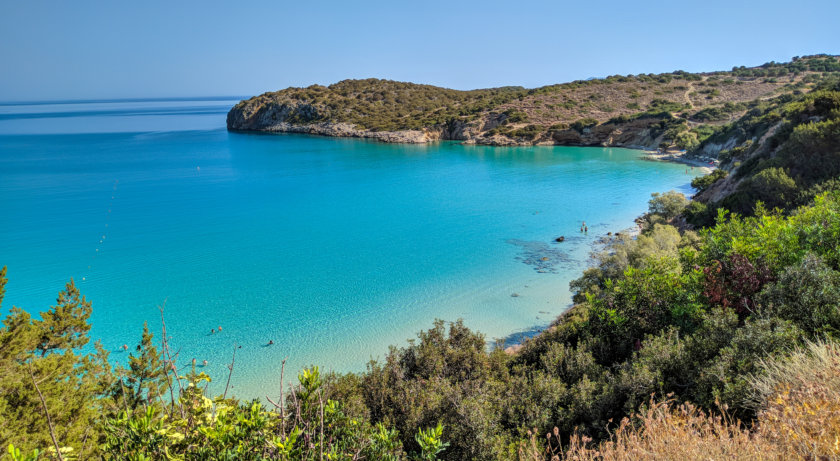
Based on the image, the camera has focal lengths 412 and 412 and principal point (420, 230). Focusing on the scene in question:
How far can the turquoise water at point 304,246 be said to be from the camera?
18.6 m

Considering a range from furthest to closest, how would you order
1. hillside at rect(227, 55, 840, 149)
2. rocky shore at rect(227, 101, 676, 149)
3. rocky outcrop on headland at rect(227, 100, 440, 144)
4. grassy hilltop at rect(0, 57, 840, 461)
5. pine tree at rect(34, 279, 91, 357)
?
rocky outcrop on headland at rect(227, 100, 440, 144) < rocky shore at rect(227, 101, 676, 149) < hillside at rect(227, 55, 840, 149) < pine tree at rect(34, 279, 91, 357) < grassy hilltop at rect(0, 57, 840, 461)

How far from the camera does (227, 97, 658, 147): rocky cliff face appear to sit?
7956cm

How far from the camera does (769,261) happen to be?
9148mm

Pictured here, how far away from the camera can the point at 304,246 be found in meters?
29.5

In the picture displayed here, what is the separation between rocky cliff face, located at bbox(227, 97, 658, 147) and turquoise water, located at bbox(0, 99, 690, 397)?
1965 centimetres

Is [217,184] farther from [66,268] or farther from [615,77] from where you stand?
Result: [615,77]

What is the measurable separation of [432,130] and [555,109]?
2853 centimetres

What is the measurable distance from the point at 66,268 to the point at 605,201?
4306 centimetres

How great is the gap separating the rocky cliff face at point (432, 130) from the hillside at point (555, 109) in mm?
207

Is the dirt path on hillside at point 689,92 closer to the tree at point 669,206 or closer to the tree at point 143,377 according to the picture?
the tree at point 669,206

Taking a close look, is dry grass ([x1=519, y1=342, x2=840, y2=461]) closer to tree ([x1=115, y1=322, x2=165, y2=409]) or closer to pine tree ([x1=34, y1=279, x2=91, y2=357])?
tree ([x1=115, y1=322, x2=165, y2=409])

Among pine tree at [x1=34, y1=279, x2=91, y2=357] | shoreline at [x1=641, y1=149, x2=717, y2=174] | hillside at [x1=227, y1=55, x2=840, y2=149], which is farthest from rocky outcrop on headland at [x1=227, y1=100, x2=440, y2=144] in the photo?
pine tree at [x1=34, y1=279, x2=91, y2=357]

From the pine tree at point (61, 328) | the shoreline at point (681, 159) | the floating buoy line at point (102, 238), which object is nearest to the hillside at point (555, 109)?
the shoreline at point (681, 159)

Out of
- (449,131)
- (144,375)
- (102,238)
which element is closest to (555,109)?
(449,131)
